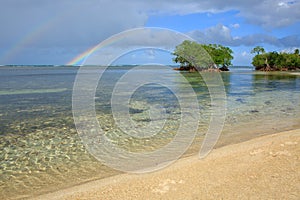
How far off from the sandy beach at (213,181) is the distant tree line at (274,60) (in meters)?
117

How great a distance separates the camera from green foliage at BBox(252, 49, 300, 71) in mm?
109375

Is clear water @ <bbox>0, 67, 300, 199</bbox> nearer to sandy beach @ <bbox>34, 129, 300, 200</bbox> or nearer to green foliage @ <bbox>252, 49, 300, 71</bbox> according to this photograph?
sandy beach @ <bbox>34, 129, 300, 200</bbox>

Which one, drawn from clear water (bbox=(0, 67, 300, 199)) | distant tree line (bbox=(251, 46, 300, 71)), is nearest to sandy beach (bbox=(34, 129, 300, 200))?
clear water (bbox=(0, 67, 300, 199))

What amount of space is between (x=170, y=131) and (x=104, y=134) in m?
3.04

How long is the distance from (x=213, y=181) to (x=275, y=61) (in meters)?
Answer: 120

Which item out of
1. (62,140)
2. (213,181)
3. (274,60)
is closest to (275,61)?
(274,60)

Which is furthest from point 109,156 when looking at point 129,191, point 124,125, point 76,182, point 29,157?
point 124,125

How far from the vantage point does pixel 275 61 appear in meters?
109

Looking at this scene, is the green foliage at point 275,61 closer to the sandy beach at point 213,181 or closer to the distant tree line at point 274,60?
the distant tree line at point 274,60

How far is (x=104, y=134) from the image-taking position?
10.7 meters

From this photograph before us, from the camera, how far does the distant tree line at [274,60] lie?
109375 mm

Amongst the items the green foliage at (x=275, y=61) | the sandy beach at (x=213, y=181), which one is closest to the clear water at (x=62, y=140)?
the sandy beach at (x=213, y=181)

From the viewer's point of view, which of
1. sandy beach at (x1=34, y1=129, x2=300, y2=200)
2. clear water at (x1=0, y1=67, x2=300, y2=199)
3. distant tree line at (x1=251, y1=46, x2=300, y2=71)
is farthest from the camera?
distant tree line at (x1=251, y1=46, x2=300, y2=71)

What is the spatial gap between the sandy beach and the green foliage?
117 m
